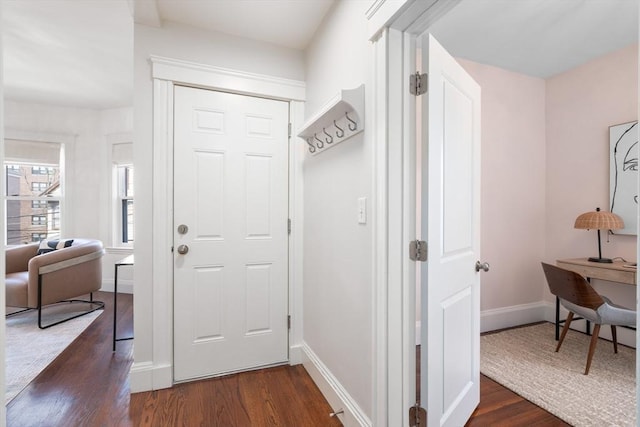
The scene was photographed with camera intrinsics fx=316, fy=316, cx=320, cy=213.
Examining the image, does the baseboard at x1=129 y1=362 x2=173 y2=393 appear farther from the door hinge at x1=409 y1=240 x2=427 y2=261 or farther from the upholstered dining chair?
the upholstered dining chair

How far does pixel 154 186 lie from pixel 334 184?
1.17m

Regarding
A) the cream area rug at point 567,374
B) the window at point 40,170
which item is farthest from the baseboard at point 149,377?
the window at point 40,170

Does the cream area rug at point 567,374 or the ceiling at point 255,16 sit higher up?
the ceiling at point 255,16

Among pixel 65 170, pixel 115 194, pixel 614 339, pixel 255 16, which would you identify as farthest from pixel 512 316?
pixel 65 170

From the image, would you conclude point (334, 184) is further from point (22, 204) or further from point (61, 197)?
point (22, 204)

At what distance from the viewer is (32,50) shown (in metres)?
2.88

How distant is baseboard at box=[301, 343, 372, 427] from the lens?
63.9 inches

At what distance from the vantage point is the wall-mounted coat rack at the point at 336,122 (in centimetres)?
156

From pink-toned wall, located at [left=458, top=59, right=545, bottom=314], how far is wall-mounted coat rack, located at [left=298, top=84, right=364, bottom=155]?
6.07 feet

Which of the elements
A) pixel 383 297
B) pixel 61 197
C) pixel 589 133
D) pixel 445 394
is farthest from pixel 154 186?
pixel 589 133

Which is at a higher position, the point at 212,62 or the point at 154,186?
the point at 212,62

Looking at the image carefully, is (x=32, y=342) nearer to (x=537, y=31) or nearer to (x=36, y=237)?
(x=36, y=237)

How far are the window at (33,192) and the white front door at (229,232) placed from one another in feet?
11.8

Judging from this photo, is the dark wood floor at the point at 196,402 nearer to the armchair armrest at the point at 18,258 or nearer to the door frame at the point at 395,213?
the door frame at the point at 395,213
